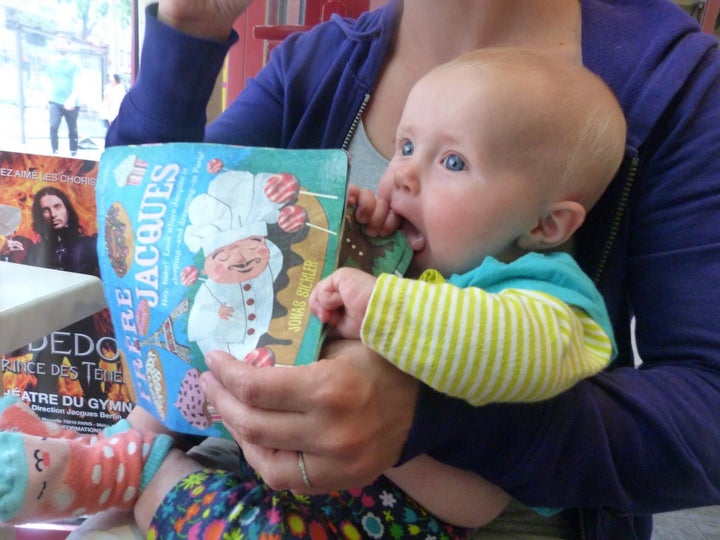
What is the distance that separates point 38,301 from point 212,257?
198 millimetres

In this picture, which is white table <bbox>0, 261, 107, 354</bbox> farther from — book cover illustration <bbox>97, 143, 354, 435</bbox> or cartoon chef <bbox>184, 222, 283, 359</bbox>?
cartoon chef <bbox>184, 222, 283, 359</bbox>

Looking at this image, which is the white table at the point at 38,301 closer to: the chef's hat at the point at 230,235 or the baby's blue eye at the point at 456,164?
the chef's hat at the point at 230,235

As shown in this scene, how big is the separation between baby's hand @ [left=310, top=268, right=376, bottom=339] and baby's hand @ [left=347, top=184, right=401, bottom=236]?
0.11m

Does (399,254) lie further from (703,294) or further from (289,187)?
(703,294)

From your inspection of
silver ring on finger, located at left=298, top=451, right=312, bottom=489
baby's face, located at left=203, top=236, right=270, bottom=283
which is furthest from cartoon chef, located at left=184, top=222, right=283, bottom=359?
silver ring on finger, located at left=298, top=451, right=312, bottom=489

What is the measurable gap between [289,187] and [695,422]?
45 centimetres

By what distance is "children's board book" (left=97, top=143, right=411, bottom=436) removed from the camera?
515mm

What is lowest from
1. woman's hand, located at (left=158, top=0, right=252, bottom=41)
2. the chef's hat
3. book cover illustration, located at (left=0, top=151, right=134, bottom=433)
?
book cover illustration, located at (left=0, top=151, right=134, bottom=433)

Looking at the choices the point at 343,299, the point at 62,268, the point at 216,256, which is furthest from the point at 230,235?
the point at 62,268

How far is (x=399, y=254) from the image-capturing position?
1.96ft

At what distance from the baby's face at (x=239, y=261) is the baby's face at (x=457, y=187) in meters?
0.16

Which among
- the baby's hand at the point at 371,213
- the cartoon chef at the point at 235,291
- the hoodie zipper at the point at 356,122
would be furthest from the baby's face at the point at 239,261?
the hoodie zipper at the point at 356,122

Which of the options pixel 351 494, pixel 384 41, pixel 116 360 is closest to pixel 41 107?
pixel 116 360

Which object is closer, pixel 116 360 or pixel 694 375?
pixel 694 375
